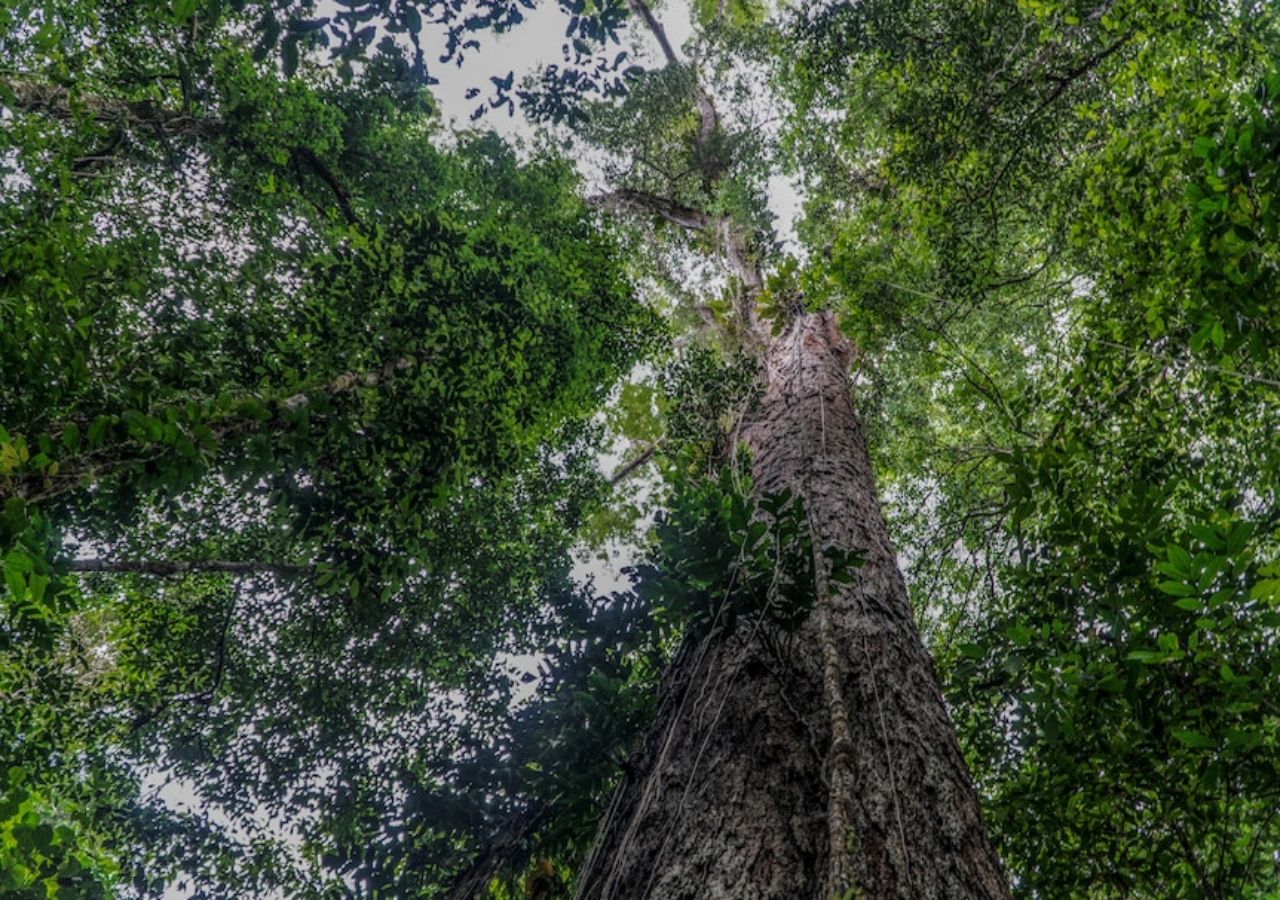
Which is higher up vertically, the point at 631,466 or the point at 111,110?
the point at 631,466

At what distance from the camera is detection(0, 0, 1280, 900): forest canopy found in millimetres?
2250

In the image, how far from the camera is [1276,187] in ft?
6.48

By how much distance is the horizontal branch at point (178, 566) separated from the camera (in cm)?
463

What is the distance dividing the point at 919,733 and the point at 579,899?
1279 millimetres

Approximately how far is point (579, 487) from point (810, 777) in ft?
15.8

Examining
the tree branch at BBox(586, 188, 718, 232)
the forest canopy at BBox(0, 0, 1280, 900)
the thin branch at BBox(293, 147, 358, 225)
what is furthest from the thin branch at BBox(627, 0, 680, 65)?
the thin branch at BBox(293, 147, 358, 225)

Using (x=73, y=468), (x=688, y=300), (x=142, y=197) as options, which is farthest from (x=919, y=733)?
(x=688, y=300)

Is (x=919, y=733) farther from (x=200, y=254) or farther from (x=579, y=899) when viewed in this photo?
(x=200, y=254)

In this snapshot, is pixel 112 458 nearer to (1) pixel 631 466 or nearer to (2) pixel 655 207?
(1) pixel 631 466

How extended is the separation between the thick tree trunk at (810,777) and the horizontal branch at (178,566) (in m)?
3.72

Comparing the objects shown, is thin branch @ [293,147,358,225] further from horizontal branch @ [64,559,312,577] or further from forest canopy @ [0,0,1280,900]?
horizontal branch @ [64,559,312,577]

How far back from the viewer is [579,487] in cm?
662

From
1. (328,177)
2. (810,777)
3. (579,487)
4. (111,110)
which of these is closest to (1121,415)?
(810,777)

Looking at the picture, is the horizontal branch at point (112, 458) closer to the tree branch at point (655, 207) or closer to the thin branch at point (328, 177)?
the thin branch at point (328, 177)
